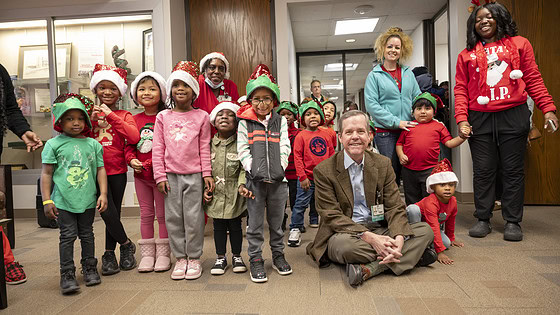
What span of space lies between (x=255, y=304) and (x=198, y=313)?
0.26m

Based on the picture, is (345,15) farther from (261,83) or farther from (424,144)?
(261,83)

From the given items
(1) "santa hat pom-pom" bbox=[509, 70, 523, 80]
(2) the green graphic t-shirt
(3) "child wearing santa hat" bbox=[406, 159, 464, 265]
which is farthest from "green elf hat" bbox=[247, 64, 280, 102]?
(1) "santa hat pom-pom" bbox=[509, 70, 523, 80]

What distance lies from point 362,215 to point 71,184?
162 centimetres

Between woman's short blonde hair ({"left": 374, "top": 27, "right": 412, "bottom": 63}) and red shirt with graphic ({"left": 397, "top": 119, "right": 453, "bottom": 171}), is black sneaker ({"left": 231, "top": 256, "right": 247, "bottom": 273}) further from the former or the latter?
woman's short blonde hair ({"left": 374, "top": 27, "right": 412, "bottom": 63})

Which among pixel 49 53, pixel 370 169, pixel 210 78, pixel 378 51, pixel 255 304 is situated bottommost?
pixel 255 304

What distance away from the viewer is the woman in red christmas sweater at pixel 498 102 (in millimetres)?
2654

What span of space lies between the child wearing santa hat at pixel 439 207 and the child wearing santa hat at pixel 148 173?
5.09 feet

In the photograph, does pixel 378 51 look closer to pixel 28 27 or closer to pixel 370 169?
pixel 370 169

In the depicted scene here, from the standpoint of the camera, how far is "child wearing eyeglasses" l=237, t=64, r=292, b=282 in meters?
2.04

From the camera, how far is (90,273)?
2064mm

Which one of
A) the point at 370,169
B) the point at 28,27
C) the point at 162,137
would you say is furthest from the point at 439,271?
the point at 28,27

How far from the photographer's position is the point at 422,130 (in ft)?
9.30

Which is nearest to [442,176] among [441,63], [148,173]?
[148,173]

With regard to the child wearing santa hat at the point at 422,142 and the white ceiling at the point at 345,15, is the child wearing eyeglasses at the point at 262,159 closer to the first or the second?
the child wearing santa hat at the point at 422,142
